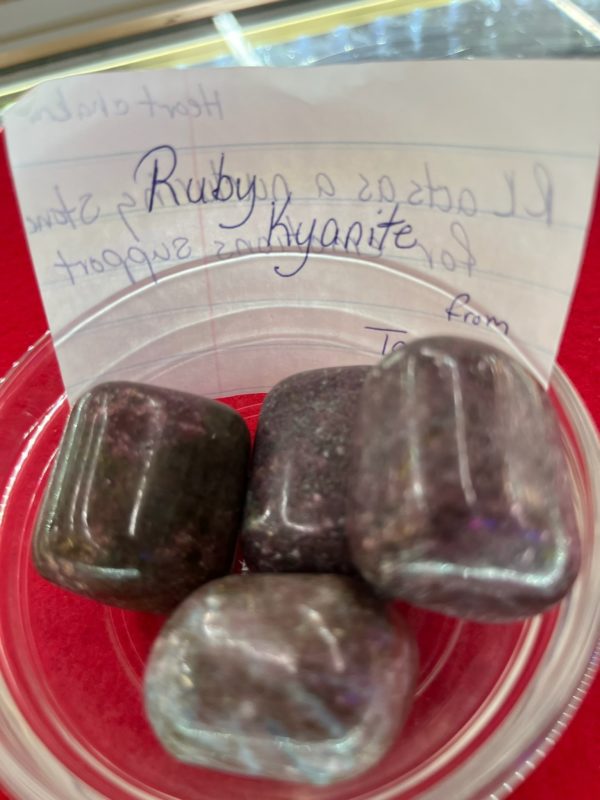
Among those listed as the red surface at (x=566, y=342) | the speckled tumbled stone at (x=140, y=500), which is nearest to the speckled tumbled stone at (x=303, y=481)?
the speckled tumbled stone at (x=140, y=500)

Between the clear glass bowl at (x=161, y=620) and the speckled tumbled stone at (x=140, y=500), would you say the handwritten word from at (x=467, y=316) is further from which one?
the speckled tumbled stone at (x=140, y=500)

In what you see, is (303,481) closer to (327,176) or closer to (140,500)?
(140,500)

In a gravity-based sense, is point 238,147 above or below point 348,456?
above

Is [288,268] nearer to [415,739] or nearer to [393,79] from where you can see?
[393,79]

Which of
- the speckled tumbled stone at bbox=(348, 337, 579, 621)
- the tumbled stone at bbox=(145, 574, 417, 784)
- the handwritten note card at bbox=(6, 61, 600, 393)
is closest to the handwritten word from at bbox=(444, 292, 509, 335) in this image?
the handwritten note card at bbox=(6, 61, 600, 393)

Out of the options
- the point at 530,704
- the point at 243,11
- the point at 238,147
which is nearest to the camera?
the point at 530,704

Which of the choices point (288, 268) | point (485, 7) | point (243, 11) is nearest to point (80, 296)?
point (288, 268)

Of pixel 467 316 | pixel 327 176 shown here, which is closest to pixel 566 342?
pixel 467 316

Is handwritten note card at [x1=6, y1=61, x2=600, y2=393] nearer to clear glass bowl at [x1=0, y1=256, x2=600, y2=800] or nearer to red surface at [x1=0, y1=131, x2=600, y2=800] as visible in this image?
clear glass bowl at [x1=0, y1=256, x2=600, y2=800]
